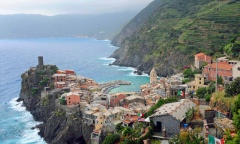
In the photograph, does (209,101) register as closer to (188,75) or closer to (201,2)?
(188,75)

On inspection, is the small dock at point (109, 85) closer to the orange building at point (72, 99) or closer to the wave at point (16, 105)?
the wave at point (16, 105)

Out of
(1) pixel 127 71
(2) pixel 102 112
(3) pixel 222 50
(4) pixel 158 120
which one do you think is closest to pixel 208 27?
(3) pixel 222 50

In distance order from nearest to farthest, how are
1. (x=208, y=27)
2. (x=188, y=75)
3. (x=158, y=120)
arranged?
(x=158, y=120)
(x=188, y=75)
(x=208, y=27)

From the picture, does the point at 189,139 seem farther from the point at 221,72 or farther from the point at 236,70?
the point at 221,72

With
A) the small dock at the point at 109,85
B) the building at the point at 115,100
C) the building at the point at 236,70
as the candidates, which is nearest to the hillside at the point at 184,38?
the small dock at the point at 109,85

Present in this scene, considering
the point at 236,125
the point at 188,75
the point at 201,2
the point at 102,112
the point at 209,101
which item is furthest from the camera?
the point at 201,2

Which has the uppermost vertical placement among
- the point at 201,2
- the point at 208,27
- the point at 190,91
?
the point at 201,2

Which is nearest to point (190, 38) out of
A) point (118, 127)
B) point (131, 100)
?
point (131, 100)
